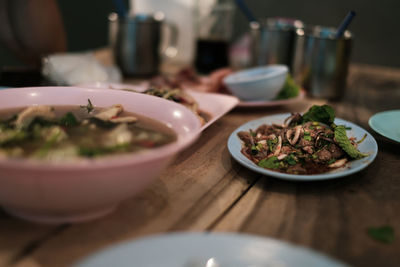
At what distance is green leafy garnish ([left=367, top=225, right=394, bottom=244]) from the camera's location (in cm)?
94

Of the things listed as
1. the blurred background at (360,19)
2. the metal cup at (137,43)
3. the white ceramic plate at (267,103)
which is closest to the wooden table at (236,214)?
the white ceramic plate at (267,103)

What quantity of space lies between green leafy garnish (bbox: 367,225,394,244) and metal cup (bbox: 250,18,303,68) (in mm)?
1693

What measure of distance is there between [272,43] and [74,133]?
177cm

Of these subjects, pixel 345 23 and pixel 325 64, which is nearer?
pixel 345 23

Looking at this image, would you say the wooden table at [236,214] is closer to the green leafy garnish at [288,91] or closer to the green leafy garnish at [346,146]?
the green leafy garnish at [346,146]

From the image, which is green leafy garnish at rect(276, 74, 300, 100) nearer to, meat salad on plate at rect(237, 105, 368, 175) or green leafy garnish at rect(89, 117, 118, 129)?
meat salad on plate at rect(237, 105, 368, 175)

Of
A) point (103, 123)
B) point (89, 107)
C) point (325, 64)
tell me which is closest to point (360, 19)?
point (325, 64)

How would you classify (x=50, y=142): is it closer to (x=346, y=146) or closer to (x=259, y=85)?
(x=346, y=146)

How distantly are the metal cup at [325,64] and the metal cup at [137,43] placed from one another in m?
0.95

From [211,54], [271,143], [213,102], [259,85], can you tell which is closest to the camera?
[271,143]

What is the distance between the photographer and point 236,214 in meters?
1.03

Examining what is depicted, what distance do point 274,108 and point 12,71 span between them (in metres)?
1.34

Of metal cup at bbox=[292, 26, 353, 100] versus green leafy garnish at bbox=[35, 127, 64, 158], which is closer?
green leafy garnish at bbox=[35, 127, 64, 158]

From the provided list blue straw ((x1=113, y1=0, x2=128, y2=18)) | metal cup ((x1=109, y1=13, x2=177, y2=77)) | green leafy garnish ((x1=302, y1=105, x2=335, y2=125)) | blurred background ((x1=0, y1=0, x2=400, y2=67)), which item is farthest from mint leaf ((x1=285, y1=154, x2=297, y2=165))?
blurred background ((x1=0, y1=0, x2=400, y2=67))
